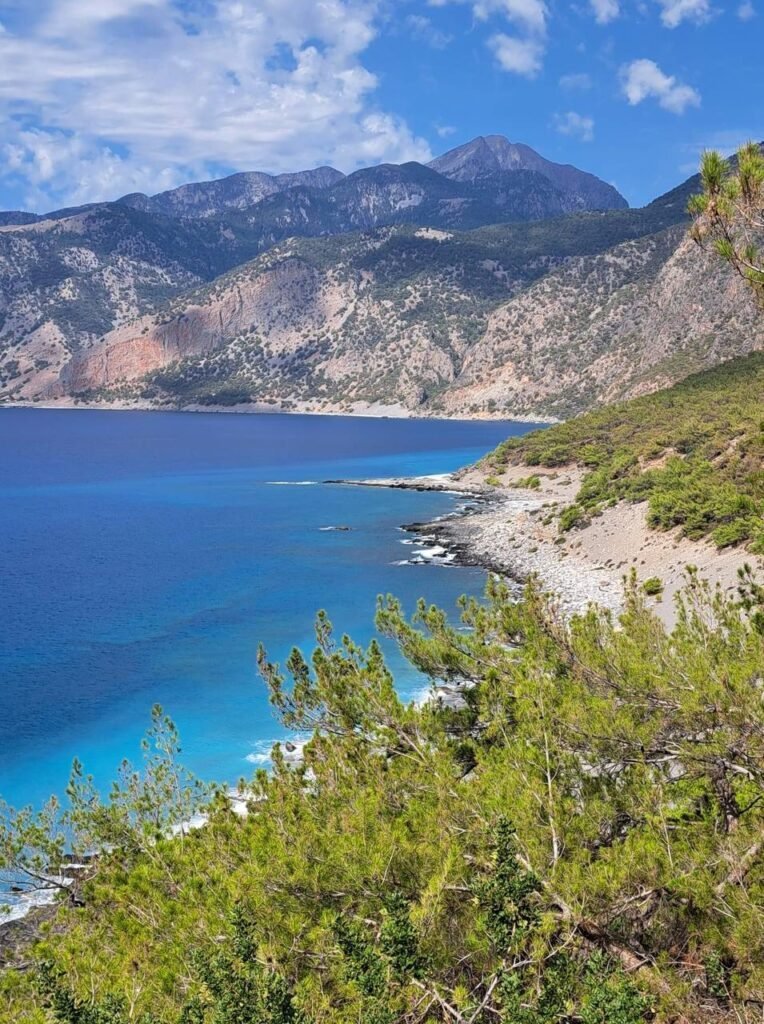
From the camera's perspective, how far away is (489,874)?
7.74 metres

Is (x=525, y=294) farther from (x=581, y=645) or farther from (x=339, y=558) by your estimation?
(x=581, y=645)

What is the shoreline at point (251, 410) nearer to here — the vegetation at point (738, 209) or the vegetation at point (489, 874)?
the vegetation at point (489, 874)

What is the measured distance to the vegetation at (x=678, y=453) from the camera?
39.2m

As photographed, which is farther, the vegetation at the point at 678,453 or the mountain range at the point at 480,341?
the mountain range at the point at 480,341

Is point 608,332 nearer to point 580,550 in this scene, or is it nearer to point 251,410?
point 251,410

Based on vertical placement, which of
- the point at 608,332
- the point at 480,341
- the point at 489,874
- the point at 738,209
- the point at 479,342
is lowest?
the point at 489,874

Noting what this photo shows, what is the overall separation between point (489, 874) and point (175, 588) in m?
36.6

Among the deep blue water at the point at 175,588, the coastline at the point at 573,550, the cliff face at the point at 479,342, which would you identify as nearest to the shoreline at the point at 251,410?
the cliff face at the point at 479,342

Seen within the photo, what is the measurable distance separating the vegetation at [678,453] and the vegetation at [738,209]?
10.0ft

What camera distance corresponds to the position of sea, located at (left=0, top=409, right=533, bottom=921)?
25641 mm

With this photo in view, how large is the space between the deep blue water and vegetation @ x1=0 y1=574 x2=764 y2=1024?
12.6 metres

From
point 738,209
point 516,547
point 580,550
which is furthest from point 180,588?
point 738,209

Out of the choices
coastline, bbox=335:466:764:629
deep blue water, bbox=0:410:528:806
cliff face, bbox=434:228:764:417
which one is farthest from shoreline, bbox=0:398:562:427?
coastline, bbox=335:466:764:629

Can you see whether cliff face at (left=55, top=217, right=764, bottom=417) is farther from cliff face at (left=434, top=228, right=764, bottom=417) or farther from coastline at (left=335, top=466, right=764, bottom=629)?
coastline at (left=335, top=466, right=764, bottom=629)
